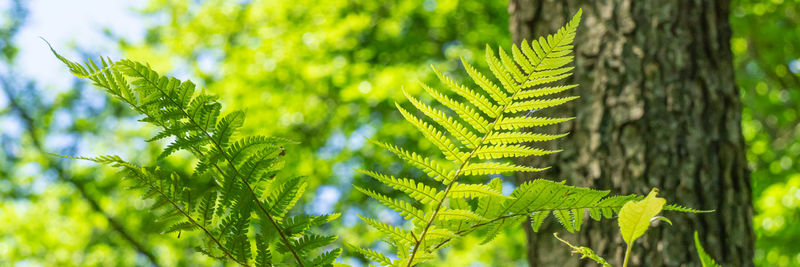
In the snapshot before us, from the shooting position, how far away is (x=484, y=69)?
19.5 feet

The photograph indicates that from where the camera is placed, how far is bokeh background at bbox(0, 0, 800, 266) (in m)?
6.02

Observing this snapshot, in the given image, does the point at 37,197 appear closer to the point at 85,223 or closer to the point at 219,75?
the point at 85,223

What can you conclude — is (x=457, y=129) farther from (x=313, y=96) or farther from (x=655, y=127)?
(x=313, y=96)

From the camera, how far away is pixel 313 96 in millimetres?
6961

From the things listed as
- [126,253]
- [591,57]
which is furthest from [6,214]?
[591,57]

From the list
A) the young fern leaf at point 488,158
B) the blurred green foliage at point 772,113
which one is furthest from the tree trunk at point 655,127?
the blurred green foliage at point 772,113

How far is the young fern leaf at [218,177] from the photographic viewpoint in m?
0.51

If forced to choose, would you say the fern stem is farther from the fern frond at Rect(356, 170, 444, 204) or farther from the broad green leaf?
the broad green leaf

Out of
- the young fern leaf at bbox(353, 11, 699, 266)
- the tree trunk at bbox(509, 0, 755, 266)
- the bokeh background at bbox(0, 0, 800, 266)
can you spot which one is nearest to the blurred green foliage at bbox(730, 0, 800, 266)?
the bokeh background at bbox(0, 0, 800, 266)

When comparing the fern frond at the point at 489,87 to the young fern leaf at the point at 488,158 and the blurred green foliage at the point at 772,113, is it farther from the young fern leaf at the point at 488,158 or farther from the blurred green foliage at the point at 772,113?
the blurred green foliage at the point at 772,113

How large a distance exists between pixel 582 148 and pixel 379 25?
5380 mm

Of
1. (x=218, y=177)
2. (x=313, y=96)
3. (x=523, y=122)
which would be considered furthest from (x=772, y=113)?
(x=218, y=177)

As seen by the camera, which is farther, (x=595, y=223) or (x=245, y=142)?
(x=595, y=223)

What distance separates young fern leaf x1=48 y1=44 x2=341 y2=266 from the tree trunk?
1.01m
